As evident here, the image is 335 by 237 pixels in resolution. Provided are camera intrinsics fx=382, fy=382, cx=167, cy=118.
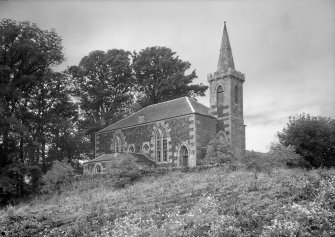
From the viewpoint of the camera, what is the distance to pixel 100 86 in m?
51.1

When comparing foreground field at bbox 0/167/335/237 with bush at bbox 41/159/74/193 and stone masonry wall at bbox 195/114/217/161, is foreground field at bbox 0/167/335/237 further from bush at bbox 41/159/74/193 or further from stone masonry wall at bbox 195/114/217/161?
stone masonry wall at bbox 195/114/217/161

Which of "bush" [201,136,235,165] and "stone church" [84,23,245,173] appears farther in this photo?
"stone church" [84,23,245,173]

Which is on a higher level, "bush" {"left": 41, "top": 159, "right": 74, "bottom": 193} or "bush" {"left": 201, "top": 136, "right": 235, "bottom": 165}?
"bush" {"left": 201, "top": 136, "right": 235, "bottom": 165}

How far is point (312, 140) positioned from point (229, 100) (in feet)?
28.8

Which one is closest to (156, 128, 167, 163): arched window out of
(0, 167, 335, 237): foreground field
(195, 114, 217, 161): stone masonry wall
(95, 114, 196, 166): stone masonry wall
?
(95, 114, 196, 166): stone masonry wall

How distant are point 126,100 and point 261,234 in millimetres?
43365

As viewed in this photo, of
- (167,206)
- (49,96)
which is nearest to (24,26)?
(49,96)

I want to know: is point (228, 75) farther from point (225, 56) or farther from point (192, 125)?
point (192, 125)

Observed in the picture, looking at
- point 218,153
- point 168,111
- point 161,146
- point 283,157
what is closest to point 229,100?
point 168,111

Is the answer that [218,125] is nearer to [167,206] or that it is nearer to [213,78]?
[213,78]

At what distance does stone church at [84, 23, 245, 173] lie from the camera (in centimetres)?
3691

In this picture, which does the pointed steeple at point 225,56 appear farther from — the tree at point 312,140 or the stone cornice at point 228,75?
the tree at point 312,140

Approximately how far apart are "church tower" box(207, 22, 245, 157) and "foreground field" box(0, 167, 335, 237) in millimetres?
18858

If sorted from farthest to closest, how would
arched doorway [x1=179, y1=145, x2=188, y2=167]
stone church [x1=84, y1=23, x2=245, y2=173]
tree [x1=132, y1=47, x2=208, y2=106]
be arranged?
tree [x1=132, y1=47, x2=208, y2=106]
arched doorway [x1=179, y1=145, x2=188, y2=167]
stone church [x1=84, y1=23, x2=245, y2=173]
